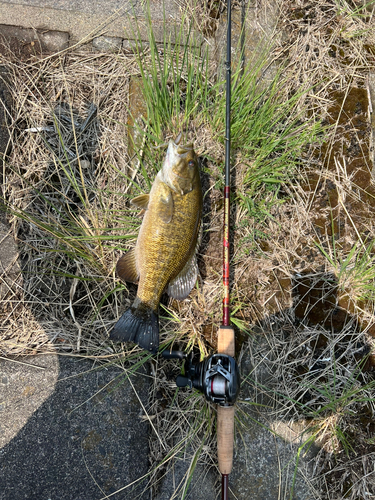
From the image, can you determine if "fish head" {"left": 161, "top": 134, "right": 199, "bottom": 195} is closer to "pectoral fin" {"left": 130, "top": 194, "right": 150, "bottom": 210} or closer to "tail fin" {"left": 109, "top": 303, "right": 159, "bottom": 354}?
"pectoral fin" {"left": 130, "top": 194, "right": 150, "bottom": 210}

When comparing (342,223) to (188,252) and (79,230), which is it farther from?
(79,230)

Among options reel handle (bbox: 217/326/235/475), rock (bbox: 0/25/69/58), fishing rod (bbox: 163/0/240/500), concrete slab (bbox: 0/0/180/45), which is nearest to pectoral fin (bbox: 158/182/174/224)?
fishing rod (bbox: 163/0/240/500)

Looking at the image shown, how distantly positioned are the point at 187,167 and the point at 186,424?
2.18 metres

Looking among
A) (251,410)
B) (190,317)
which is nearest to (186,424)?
(251,410)

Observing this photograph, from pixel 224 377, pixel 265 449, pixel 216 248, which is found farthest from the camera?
pixel 216 248

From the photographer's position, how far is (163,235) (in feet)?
7.97

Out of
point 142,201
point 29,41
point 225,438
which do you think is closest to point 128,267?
point 142,201

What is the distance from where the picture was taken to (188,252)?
2533mm

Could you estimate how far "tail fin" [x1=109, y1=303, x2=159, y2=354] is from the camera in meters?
2.47

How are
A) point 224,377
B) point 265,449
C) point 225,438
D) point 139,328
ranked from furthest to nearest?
point 265,449, point 139,328, point 225,438, point 224,377

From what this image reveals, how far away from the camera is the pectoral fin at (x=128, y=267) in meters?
2.63

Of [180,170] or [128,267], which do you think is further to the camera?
[128,267]

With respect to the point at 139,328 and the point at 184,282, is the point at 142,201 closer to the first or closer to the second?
the point at 184,282

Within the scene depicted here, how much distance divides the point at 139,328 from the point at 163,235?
0.75 m
